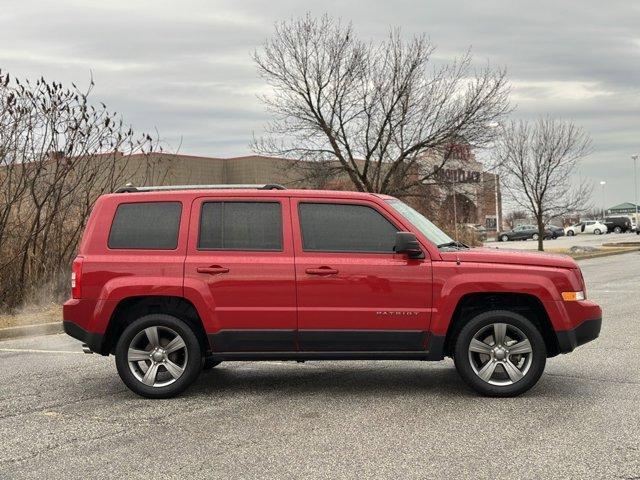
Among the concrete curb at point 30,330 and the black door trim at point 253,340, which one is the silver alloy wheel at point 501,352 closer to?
the black door trim at point 253,340

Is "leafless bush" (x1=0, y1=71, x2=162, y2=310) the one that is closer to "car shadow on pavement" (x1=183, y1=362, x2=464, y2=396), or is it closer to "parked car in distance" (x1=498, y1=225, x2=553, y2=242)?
"car shadow on pavement" (x1=183, y1=362, x2=464, y2=396)

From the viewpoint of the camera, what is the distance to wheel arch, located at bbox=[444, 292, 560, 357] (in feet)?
19.7

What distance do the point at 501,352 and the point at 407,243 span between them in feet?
4.15

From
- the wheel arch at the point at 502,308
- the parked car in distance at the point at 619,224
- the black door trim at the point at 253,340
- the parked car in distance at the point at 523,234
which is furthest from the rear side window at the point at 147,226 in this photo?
the parked car in distance at the point at 619,224

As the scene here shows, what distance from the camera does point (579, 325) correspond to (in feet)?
19.3

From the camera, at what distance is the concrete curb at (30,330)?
10.3 m

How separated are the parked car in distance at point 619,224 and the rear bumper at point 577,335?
72708mm

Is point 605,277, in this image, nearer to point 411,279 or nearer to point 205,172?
point 411,279

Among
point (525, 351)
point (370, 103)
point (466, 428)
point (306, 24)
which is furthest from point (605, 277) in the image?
point (466, 428)

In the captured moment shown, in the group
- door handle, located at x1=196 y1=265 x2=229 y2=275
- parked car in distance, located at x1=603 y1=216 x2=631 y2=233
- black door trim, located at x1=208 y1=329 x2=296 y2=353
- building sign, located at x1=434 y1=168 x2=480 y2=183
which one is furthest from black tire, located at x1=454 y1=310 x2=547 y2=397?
parked car in distance, located at x1=603 y1=216 x2=631 y2=233

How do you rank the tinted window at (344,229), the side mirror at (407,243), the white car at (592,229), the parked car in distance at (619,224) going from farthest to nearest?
the white car at (592,229) < the parked car in distance at (619,224) < the tinted window at (344,229) < the side mirror at (407,243)

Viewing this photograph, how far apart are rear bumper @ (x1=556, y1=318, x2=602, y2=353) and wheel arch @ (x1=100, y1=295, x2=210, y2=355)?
122 inches

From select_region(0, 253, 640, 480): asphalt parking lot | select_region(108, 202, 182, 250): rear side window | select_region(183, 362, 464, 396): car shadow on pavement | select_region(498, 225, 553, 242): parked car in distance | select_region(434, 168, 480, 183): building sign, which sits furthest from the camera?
select_region(498, 225, 553, 242): parked car in distance

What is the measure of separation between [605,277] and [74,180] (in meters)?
13.6
